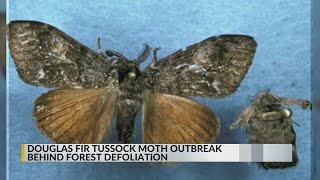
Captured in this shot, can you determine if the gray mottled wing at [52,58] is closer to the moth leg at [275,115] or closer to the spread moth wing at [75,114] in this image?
the spread moth wing at [75,114]

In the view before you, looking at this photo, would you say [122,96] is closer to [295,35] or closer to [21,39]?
[21,39]

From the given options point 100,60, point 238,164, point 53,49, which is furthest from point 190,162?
point 53,49

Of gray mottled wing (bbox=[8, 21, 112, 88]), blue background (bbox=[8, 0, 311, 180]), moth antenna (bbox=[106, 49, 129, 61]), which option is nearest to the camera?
gray mottled wing (bbox=[8, 21, 112, 88])

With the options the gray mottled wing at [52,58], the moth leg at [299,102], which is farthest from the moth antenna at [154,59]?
the moth leg at [299,102]

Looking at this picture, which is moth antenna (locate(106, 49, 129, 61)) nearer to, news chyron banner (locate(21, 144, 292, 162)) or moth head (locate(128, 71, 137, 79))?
moth head (locate(128, 71, 137, 79))

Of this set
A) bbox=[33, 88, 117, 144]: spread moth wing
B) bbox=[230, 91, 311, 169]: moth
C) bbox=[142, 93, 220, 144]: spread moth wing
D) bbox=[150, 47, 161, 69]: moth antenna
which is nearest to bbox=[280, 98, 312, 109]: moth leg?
bbox=[230, 91, 311, 169]: moth
